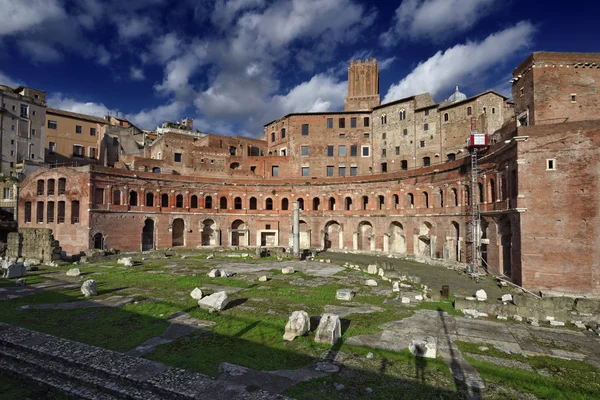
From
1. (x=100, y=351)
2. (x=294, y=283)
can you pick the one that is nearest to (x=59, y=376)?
(x=100, y=351)

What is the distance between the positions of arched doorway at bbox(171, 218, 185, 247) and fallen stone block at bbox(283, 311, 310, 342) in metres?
30.7

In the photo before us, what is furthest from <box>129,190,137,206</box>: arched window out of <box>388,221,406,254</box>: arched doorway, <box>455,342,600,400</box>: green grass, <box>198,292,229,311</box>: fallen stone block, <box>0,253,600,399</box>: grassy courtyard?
<box>455,342,600,400</box>: green grass

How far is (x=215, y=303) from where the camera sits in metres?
13.6

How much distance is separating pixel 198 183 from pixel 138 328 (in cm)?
2951

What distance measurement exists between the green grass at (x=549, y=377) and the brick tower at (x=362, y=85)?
41458mm

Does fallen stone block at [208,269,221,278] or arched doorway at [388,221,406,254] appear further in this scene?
arched doorway at [388,221,406,254]

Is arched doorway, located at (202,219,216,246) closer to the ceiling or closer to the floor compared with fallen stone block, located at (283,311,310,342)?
closer to the ceiling

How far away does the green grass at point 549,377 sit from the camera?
7.89m

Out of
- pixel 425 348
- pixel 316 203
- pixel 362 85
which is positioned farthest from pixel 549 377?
pixel 362 85

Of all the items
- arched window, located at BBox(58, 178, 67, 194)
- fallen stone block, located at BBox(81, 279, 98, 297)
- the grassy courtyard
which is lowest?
the grassy courtyard

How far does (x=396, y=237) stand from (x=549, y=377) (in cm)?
2695

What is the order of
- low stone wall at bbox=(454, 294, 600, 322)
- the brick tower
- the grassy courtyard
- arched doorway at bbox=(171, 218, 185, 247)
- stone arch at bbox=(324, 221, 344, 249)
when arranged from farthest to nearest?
the brick tower < stone arch at bbox=(324, 221, 344, 249) < arched doorway at bbox=(171, 218, 185, 247) < low stone wall at bbox=(454, 294, 600, 322) < the grassy courtyard

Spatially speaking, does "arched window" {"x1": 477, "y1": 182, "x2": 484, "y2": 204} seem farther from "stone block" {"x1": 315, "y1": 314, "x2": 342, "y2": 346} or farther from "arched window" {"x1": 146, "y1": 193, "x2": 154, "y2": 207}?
"arched window" {"x1": 146, "y1": 193, "x2": 154, "y2": 207}

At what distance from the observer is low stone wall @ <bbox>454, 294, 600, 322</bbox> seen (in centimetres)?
1341
